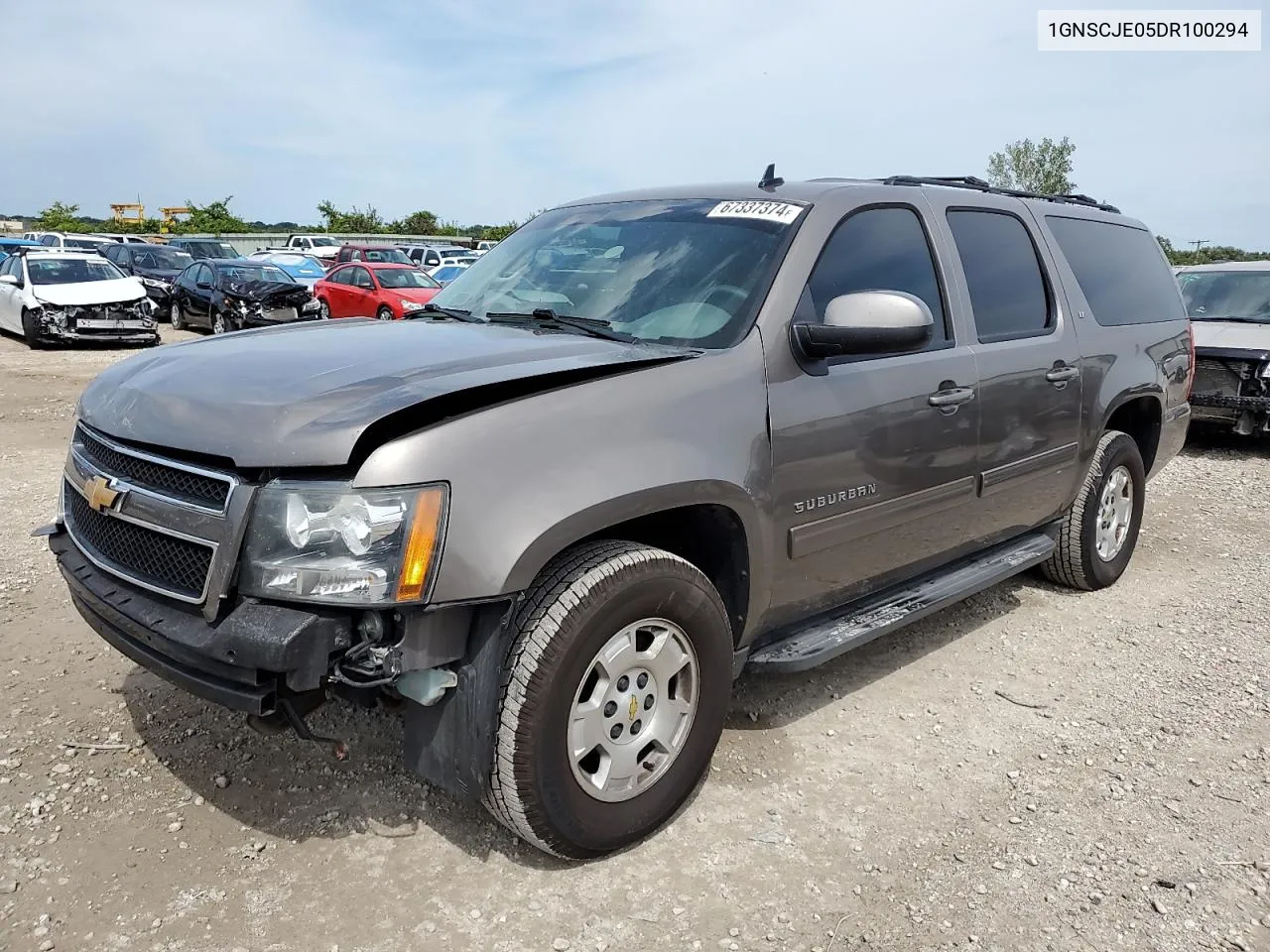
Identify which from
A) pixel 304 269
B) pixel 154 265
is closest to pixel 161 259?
pixel 154 265

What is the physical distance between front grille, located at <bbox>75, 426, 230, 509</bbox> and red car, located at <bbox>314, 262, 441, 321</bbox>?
14356 millimetres

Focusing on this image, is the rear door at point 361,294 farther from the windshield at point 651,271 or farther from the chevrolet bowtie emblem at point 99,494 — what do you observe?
the chevrolet bowtie emblem at point 99,494

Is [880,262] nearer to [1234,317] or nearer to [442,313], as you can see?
[442,313]

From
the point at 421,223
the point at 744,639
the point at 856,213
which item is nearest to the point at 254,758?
the point at 744,639

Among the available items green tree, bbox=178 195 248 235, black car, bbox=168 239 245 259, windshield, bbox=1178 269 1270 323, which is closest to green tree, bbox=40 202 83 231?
green tree, bbox=178 195 248 235

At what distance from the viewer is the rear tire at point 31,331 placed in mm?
15336

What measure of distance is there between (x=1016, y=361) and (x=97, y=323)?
15323 mm

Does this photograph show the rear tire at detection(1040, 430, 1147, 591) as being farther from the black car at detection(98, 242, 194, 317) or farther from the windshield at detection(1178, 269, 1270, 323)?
the black car at detection(98, 242, 194, 317)

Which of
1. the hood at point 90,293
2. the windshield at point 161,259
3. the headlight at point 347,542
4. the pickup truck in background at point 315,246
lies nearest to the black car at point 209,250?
the windshield at point 161,259

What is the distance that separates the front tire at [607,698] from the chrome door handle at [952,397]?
4.22 ft

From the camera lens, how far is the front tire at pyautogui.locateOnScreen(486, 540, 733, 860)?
245 centimetres

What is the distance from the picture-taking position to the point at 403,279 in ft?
60.0

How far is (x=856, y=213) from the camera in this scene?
11.6ft

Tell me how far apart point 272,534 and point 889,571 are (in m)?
2.28
